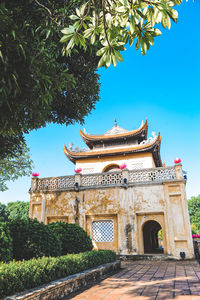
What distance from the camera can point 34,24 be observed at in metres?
5.31

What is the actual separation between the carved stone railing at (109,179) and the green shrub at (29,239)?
8.81 metres

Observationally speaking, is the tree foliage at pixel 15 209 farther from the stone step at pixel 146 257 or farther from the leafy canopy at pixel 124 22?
the leafy canopy at pixel 124 22

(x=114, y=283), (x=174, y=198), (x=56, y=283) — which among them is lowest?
(x=114, y=283)

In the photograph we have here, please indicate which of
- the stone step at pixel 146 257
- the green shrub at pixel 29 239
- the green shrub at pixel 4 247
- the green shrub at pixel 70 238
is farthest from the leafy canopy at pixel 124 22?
the stone step at pixel 146 257

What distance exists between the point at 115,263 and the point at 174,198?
20.9ft

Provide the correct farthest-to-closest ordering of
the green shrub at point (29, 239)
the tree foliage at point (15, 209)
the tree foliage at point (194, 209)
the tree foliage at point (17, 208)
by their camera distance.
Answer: the tree foliage at point (194, 209)
the tree foliage at point (17, 208)
the tree foliage at point (15, 209)
the green shrub at point (29, 239)

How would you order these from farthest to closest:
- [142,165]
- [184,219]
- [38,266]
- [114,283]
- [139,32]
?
[142,165], [184,219], [114,283], [38,266], [139,32]

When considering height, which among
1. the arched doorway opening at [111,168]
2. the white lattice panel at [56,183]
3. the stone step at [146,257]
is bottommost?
the stone step at [146,257]

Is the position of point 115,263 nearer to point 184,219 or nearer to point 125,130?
point 184,219

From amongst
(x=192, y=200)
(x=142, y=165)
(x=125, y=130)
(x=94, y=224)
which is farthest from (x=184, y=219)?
(x=192, y=200)

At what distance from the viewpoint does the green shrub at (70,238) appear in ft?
25.5

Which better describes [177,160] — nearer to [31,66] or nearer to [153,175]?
[153,175]

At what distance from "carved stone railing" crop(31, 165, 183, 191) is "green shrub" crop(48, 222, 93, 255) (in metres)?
6.52

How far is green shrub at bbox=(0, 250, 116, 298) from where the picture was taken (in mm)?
3506
